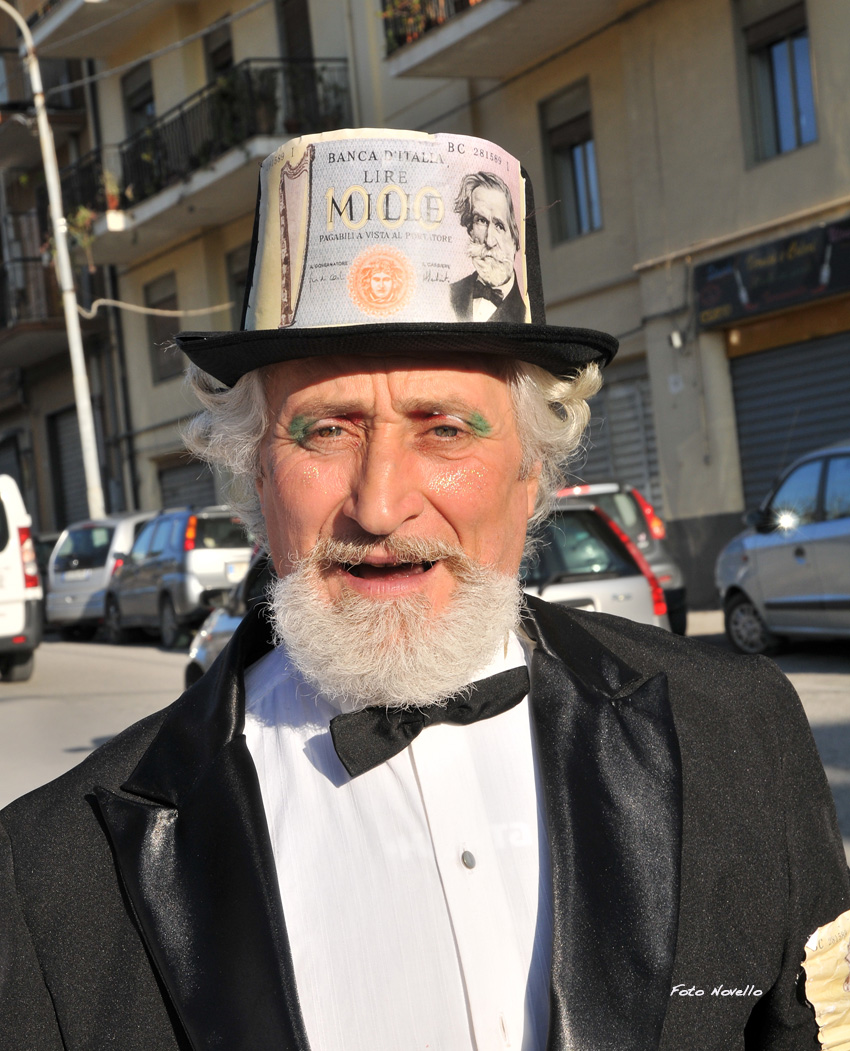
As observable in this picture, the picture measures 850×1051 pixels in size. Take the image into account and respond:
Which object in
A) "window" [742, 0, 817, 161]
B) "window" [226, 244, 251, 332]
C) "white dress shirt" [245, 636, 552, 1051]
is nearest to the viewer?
"white dress shirt" [245, 636, 552, 1051]

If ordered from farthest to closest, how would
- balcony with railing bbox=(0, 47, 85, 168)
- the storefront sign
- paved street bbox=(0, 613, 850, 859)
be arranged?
balcony with railing bbox=(0, 47, 85, 168) < the storefront sign < paved street bbox=(0, 613, 850, 859)

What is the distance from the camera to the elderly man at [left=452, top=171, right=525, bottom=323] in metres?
1.84

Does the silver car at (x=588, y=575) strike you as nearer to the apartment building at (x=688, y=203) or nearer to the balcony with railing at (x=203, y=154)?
the apartment building at (x=688, y=203)

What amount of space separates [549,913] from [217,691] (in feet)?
1.77

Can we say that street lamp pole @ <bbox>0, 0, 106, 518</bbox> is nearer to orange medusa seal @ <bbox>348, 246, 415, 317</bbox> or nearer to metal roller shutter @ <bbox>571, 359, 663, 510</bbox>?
metal roller shutter @ <bbox>571, 359, 663, 510</bbox>

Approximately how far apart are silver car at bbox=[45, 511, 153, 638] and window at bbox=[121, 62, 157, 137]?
9.01m

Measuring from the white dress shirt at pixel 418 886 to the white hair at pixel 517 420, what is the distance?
0.44 meters

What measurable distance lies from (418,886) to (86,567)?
17.4 metres

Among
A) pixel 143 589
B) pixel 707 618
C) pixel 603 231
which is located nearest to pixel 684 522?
pixel 707 618

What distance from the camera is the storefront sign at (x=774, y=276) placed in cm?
1312

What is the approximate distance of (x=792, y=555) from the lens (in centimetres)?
1008

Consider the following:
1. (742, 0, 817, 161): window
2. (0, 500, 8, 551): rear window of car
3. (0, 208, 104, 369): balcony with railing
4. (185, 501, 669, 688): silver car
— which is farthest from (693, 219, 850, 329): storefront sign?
(0, 208, 104, 369): balcony with railing

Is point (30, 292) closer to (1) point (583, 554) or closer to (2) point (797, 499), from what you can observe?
(2) point (797, 499)

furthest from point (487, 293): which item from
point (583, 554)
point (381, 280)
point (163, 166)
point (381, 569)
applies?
point (163, 166)
